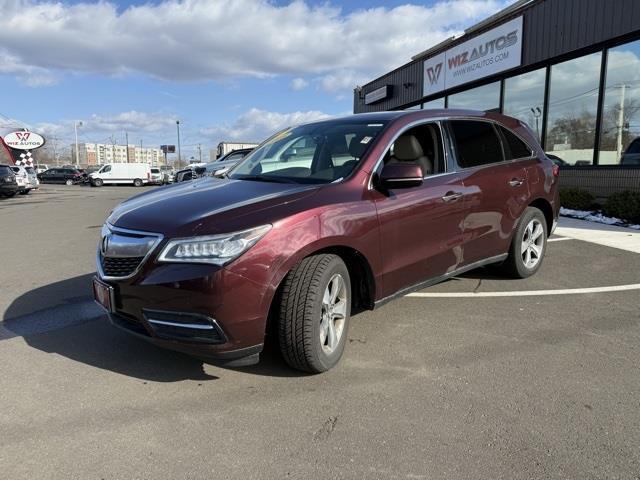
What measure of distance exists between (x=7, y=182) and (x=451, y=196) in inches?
928

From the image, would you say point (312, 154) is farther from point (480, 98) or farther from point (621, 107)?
point (480, 98)

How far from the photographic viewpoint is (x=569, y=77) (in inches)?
493

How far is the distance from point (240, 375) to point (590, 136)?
11290 mm

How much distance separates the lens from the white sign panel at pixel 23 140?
4062 cm

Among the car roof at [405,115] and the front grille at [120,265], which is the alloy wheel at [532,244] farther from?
the front grille at [120,265]

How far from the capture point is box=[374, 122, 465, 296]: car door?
379 centimetres

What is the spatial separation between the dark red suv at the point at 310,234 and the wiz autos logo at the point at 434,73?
555 inches

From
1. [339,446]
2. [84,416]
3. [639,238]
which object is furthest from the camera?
[639,238]

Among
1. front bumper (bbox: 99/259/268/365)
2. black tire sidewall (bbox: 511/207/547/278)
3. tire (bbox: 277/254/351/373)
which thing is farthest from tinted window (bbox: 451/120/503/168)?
front bumper (bbox: 99/259/268/365)

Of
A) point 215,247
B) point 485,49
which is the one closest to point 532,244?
point 215,247

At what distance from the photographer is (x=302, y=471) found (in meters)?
2.49

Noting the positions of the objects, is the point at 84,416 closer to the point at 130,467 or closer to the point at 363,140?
the point at 130,467

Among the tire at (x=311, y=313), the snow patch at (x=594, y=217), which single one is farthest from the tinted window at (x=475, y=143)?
the snow patch at (x=594, y=217)

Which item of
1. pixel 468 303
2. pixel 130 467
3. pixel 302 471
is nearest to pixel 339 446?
pixel 302 471
